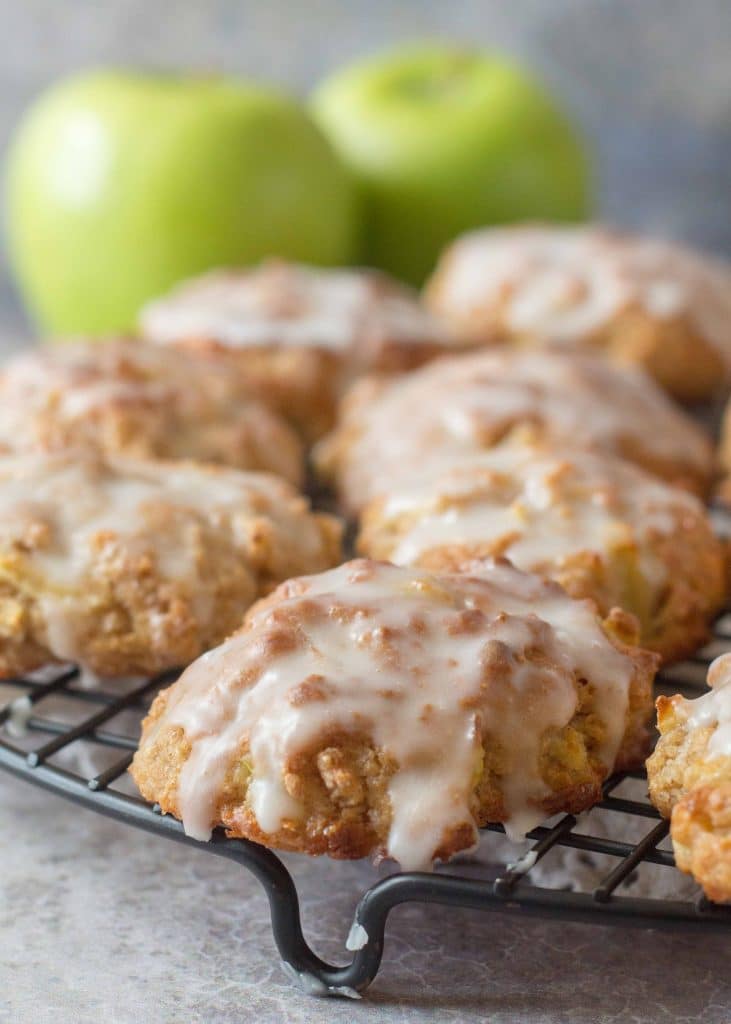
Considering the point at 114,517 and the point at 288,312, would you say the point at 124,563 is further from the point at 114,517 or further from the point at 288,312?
the point at 288,312

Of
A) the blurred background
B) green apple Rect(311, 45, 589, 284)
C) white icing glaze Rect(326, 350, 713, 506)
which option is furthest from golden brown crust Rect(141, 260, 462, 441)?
the blurred background

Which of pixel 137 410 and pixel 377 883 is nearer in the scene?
pixel 377 883

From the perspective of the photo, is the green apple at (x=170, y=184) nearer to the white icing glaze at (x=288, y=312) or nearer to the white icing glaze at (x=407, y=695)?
the white icing glaze at (x=288, y=312)

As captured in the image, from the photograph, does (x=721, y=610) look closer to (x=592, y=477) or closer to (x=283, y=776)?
(x=592, y=477)

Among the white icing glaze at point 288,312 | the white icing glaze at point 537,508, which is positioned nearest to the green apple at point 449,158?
the white icing glaze at point 288,312

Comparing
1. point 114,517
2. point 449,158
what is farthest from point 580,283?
point 114,517

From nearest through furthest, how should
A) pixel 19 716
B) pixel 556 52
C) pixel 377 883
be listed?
pixel 377 883, pixel 19 716, pixel 556 52

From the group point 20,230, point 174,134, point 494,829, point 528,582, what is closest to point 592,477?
point 528,582
